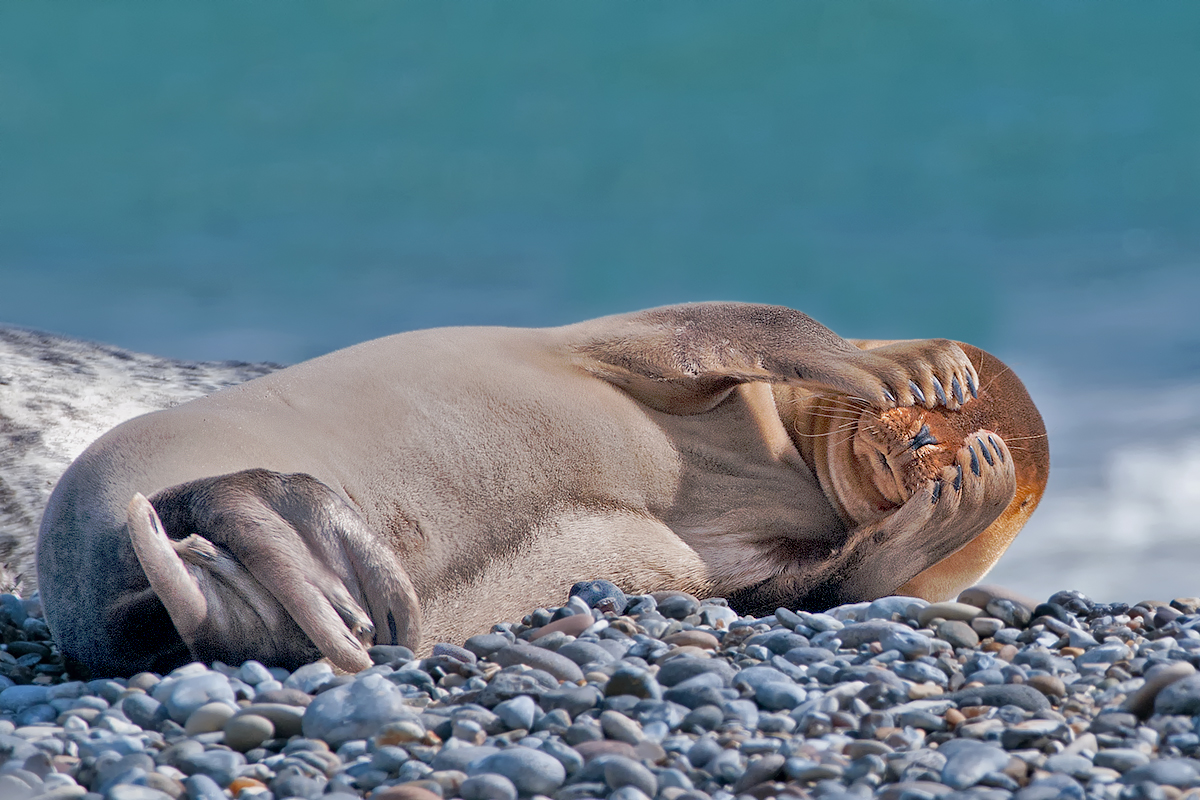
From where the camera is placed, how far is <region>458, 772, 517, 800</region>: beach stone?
2.13m

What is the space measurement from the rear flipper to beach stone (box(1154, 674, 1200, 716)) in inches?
73.7

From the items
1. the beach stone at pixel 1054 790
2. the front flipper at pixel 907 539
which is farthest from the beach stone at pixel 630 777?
the front flipper at pixel 907 539

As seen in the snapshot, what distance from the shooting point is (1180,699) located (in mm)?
2531

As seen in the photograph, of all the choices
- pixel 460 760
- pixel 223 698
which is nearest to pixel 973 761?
pixel 460 760

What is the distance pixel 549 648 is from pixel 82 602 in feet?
4.48

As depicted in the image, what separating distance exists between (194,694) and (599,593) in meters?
1.42

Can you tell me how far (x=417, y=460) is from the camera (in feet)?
12.4

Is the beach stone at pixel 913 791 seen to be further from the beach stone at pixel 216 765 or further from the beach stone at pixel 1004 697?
the beach stone at pixel 216 765

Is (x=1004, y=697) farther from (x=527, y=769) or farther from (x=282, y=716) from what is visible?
(x=282, y=716)

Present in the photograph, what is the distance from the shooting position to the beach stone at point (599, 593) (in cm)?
369

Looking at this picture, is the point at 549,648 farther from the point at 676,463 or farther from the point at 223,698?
the point at 676,463

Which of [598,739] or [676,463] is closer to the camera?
[598,739]

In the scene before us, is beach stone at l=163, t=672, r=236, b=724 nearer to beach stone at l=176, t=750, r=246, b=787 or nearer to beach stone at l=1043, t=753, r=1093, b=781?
beach stone at l=176, t=750, r=246, b=787

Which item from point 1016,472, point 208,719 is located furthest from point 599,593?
point 1016,472
